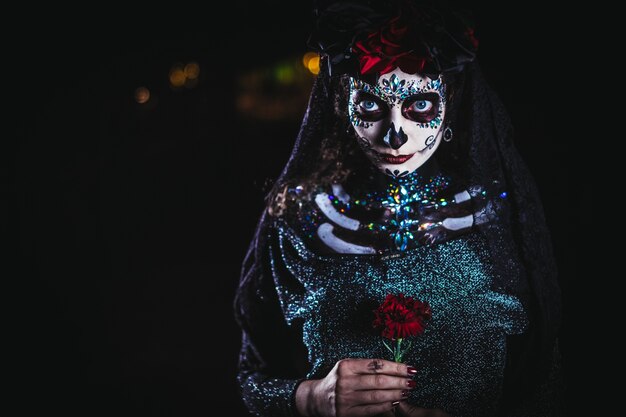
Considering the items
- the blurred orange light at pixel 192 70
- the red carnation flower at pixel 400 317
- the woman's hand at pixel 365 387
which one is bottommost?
the woman's hand at pixel 365 387

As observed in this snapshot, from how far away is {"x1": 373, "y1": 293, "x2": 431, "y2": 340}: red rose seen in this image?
4.33ft

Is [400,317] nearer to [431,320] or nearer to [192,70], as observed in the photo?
[431,320]

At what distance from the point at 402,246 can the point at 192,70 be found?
517cm

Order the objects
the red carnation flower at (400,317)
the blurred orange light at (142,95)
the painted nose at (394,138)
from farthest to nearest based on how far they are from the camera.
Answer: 1. the blurred orange light at (142,95)
2. the painted nose at (394,138)
3. the red carnation flower at (400,317)

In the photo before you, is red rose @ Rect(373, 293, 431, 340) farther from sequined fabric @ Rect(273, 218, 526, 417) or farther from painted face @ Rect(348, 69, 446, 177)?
painted face @ Rect(348, 69, 446, 177)

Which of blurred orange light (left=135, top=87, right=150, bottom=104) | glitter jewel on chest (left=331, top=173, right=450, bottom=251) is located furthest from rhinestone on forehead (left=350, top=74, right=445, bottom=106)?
blurred orange light (left=135, top=87, right=150, bottom=104)

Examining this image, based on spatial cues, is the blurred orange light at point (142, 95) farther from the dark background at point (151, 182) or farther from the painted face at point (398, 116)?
the painted face at point (398, 116)

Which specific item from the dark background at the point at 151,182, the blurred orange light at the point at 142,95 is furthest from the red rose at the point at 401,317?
the blurred orange light at the point at 142,95

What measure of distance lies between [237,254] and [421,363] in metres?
3.27

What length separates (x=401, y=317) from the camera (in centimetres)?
133

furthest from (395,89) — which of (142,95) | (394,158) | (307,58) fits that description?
(307,58)

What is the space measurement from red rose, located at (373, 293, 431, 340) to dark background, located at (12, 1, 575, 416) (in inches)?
26.1

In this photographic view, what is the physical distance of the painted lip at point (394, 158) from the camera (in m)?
1.47

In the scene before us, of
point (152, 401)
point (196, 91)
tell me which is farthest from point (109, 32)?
point (196, 91)
